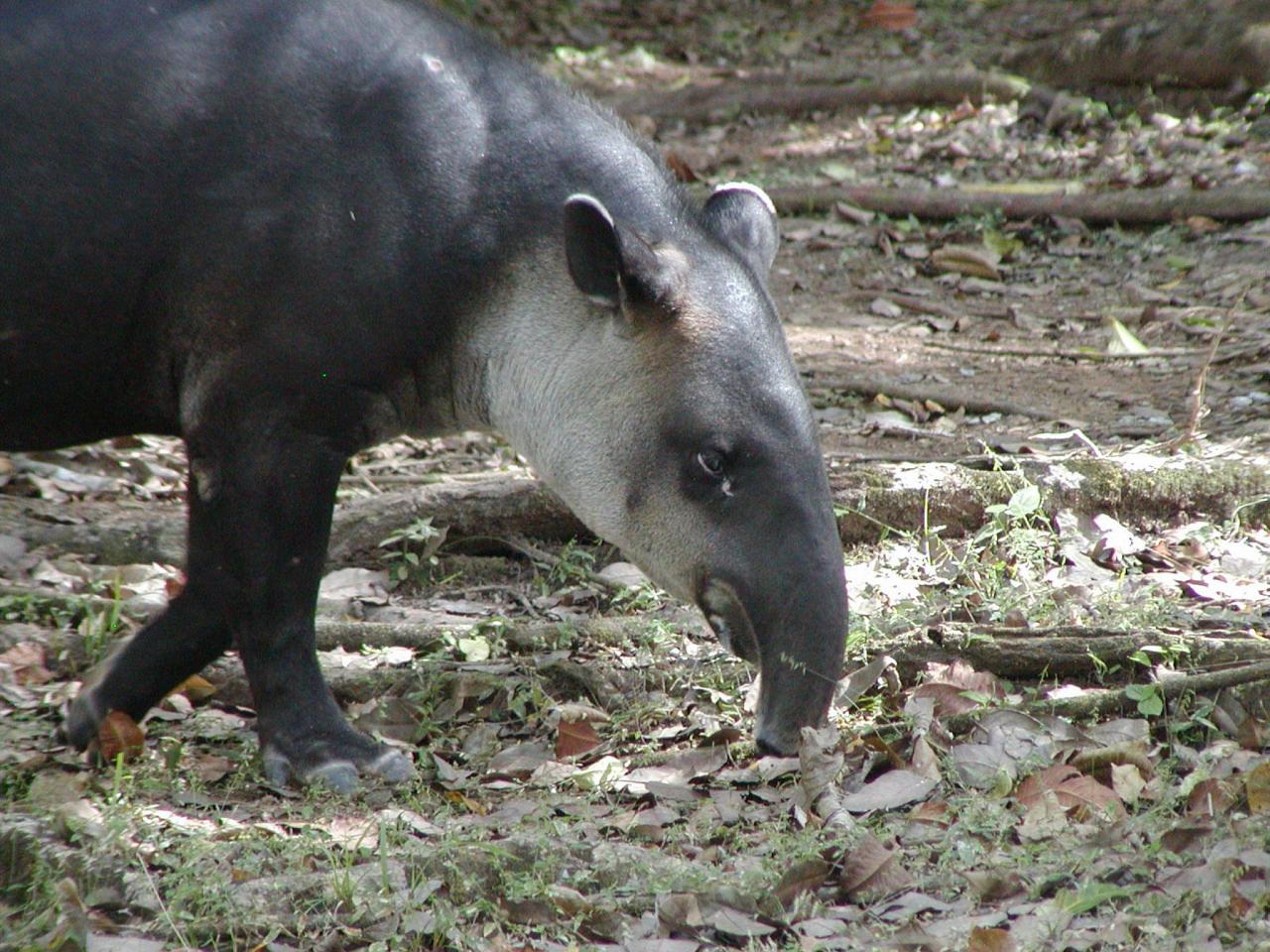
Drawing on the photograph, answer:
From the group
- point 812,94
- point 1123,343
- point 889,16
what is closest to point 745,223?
point 1123,343

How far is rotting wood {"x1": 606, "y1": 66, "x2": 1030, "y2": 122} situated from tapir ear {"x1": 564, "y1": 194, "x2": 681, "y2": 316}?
8822 millimetres

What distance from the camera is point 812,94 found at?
42.8 ft

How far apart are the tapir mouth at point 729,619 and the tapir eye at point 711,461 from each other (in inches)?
12.3

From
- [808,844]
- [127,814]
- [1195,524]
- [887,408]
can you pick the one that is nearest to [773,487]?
[808,844]

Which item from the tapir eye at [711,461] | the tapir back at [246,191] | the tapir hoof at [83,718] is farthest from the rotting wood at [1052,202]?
the tapir hoof at [83,718]

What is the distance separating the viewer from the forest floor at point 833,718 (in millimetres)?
3627

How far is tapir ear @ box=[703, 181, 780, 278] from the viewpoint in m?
4.78

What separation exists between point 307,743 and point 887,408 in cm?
382

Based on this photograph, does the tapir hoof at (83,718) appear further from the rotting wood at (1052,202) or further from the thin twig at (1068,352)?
the rotting wood at (1052,202)

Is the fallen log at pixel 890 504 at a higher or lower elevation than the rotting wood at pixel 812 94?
lower

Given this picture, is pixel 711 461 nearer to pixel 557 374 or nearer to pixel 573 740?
pixel 557 374

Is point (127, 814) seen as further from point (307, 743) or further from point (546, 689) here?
point (546, 689)

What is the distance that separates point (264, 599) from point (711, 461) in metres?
1.41

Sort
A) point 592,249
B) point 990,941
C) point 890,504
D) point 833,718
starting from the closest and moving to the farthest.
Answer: point 990,941, point 592,249, point 833,718, point 890,504
